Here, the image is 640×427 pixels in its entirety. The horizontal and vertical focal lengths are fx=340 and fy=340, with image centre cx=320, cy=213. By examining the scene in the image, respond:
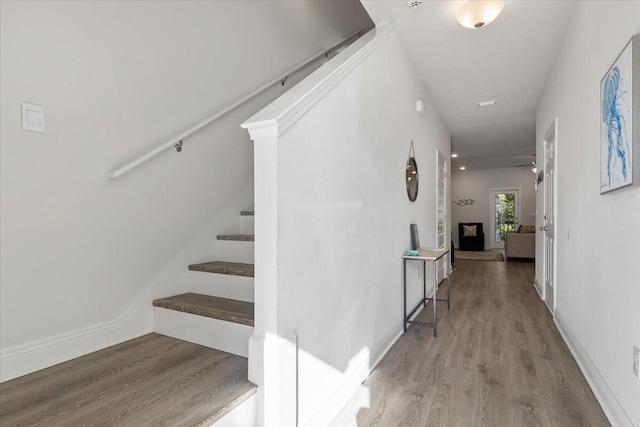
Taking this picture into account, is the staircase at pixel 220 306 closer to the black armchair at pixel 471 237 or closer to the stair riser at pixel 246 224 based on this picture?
the stair riser at pixel 246 224

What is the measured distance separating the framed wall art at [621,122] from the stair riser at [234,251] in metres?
2.07

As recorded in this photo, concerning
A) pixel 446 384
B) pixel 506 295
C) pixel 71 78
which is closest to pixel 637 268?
pixel 446 384

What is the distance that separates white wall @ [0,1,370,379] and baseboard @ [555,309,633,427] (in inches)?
99.1

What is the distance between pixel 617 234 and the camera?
1.75 m

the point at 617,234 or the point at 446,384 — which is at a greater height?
the point at 617,234

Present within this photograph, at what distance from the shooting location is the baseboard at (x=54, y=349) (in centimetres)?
154

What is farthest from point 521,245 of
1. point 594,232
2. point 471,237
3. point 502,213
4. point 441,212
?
point 594,232

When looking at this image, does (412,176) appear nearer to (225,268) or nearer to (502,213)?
(225,268)

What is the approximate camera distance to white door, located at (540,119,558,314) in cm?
357

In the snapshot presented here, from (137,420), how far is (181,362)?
46cm

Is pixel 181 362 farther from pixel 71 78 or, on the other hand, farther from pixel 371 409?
pixel 71 78

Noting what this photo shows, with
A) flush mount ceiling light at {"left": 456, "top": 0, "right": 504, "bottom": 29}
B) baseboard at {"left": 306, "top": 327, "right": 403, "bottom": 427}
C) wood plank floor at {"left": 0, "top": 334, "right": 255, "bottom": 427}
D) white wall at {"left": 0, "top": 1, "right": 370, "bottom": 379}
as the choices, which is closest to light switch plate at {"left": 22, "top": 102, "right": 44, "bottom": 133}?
white wall at {"left": 0, "top": 1, "right": 370, "bottom": 379}

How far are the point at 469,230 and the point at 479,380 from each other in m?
9.30

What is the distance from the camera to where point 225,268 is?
7.06 ft
